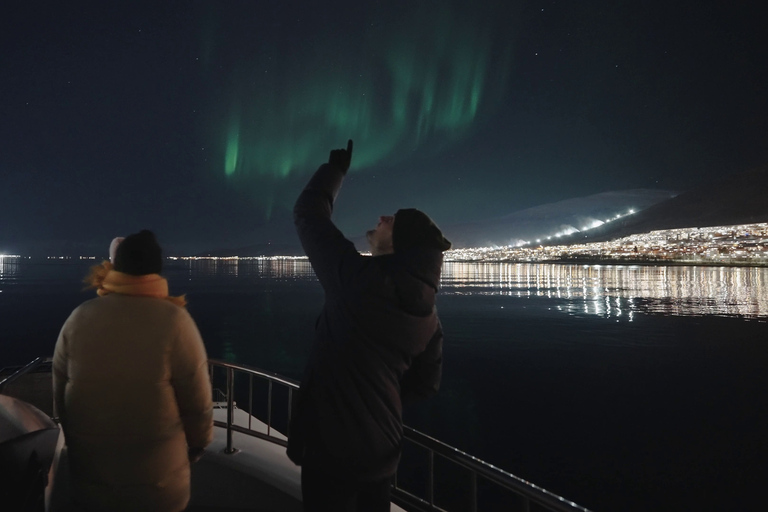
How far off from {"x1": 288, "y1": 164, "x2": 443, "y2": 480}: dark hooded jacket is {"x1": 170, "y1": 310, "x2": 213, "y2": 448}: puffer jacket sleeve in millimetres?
458

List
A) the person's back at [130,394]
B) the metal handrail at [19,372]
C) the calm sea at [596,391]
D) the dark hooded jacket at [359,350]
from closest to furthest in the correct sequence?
the dark hooded jacket at [359,350] → the person's back at [130,394] → the metal handrail at [19,372] → the calm sea at [596,391]

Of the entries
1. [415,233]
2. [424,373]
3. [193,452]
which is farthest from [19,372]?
[415,233]

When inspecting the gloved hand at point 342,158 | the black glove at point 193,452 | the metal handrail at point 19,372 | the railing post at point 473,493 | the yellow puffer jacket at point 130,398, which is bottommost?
the railing post at point 473,493

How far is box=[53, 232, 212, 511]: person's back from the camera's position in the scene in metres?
1.97

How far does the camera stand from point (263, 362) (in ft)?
80.2

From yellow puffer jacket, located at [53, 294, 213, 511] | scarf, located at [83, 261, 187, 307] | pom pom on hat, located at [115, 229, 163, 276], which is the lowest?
yellow puffer jacket, located at [53, 294, 213, 511]

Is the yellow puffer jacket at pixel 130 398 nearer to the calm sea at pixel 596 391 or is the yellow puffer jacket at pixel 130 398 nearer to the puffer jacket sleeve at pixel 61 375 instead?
the puffer jacket sleeve at pixel 61 375

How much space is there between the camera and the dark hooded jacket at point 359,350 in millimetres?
1828

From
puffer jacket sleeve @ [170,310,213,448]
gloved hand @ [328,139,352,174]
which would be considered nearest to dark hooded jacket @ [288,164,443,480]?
gloved hand @ [328,139,352,174]

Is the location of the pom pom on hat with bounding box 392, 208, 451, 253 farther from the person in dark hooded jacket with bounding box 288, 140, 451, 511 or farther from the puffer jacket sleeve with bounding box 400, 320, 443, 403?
the puffer jacket sleeve with bounding box 400, 320, 443, 403

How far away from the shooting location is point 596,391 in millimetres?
17953

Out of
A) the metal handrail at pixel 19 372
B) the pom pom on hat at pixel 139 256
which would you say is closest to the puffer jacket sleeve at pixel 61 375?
→ the pom pom on hat at pixel 139 256

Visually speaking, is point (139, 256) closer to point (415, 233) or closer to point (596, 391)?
point (415, 233)

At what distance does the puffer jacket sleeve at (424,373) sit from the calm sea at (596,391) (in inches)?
400
